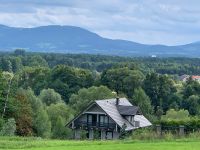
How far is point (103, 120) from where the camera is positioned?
54.9 metres

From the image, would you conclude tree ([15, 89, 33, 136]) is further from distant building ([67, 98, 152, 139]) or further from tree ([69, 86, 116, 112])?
tree ([69, 86, 116, 112])

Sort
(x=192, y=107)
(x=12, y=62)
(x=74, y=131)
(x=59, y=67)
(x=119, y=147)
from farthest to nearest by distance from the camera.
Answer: (x=12, y=62) → (x=59, y=67) → (x=192, y=107) → (x=74, y=131) → (x=119, y=147)

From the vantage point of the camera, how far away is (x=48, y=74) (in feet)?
342

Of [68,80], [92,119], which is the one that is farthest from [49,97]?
[92,119]

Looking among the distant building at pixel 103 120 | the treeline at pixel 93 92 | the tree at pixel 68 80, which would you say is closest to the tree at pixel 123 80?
the treeline at pixel 93 92

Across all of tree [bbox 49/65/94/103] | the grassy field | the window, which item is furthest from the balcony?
tree [bbox 49/65/94/103]

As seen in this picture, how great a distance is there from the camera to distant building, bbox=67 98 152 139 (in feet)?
177

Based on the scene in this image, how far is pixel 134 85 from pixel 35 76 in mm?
28289

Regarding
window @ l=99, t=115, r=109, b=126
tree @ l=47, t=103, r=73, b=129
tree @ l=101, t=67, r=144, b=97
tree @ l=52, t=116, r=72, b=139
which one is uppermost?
tree @ l=101, t=67, r=144, b=97

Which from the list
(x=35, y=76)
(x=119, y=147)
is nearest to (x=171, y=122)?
(x=119, y=147)

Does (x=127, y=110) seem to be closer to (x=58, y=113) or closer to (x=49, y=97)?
(x=58, y=113)

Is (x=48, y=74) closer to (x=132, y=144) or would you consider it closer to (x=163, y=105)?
(x=163, y=105)

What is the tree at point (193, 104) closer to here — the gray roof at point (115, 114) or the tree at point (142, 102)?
the tree at point (142, 102)

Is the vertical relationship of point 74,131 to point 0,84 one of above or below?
below
